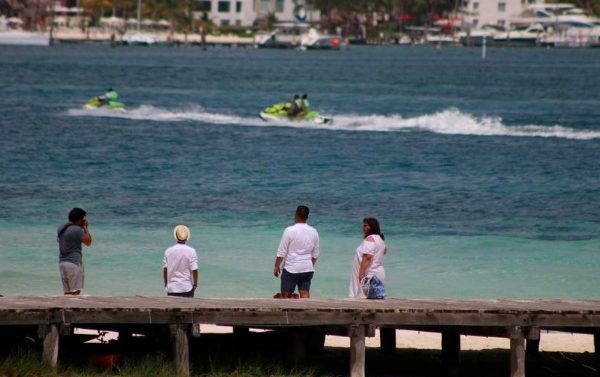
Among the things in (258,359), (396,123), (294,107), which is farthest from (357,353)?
(396,123)

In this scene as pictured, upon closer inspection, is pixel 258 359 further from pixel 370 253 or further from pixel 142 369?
pixel 370 253

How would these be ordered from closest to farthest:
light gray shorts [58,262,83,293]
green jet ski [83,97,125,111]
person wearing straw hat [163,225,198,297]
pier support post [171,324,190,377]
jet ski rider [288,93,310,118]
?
pier support post [171,324,190,377] < person wearing straw hat [163,225,198,297] < light gray shorts [58,262,83,293] < jet ski rider [288,93,310,118] < green jet ski [83,97,125,111]

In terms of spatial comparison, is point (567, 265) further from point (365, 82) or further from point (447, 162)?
point (365, 82)

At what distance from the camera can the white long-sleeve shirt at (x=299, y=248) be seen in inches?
629

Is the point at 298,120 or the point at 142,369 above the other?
the point at 298,120

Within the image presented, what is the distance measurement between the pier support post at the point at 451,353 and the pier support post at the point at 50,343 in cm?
457

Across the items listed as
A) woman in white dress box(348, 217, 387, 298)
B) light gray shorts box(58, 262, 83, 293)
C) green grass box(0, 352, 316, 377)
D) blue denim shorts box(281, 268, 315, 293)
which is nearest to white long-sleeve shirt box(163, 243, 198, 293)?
green grass box(0, 352, 316, 377)

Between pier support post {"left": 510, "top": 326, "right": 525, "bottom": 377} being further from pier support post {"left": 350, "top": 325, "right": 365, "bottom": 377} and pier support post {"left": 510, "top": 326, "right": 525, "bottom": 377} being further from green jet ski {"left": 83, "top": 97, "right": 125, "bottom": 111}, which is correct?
green jet ski {"left": 83, "top": 97, "right": 125, "bottom": 111}

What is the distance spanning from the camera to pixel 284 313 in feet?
47.8

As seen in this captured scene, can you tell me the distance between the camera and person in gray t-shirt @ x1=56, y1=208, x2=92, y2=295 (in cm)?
1619

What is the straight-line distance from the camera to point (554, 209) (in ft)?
110

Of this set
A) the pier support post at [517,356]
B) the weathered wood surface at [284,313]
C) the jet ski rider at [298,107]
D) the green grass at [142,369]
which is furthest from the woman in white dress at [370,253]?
the jet ski rider at [298,107]

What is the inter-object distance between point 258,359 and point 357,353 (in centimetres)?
141

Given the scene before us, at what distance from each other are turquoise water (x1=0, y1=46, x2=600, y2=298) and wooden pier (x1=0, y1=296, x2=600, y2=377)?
285 inches
